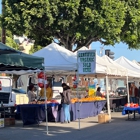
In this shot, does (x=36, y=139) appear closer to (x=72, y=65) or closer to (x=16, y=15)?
(x=72, y=65)

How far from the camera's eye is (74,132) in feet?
46.1

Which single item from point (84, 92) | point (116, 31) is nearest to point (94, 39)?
point (116, 31)

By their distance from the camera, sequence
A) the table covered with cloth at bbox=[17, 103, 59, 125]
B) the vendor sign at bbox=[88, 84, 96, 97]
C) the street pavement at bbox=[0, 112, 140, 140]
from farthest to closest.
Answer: the vendor sign at bbox=[88, 84, 96, 97]
the table covered with cloth at bbox=[17, 103, 59, 125]
the street pavement at bbox=[0, 112, 140, 140]

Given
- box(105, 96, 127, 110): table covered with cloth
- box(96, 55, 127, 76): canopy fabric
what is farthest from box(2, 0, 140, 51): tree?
box(96, 55, 127, 76): canopy fabric

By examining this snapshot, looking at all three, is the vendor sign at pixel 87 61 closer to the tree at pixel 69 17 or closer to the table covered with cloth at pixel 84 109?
the table covered with cloth at pixel 84 109

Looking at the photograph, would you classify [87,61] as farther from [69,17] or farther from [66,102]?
[69,17]

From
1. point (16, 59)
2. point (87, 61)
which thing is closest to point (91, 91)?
point (87, 61)

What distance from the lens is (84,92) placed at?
24.7 m

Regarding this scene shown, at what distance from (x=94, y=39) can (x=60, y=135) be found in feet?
52.3

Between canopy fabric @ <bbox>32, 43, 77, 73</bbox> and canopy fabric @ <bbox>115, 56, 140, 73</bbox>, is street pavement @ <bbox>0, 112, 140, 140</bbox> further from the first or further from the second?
canopy fabric @ <bbox>115, 56, 140, 73</bbox>

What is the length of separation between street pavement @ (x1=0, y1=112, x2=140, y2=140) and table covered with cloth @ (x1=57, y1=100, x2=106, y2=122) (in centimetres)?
63

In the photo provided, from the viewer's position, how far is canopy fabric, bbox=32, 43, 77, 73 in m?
18.1

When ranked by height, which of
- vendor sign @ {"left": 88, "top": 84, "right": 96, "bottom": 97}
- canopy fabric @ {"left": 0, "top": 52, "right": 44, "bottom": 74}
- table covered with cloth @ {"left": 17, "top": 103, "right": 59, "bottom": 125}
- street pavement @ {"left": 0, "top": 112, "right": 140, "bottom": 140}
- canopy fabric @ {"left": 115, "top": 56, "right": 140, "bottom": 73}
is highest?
canopy fabric @ {"left": 115, "top": 56, "right": 140, "bottom": 73}

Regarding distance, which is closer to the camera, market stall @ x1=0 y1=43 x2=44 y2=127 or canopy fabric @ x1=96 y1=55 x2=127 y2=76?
market stall @ x1=0 y1=43 x2=44 y2=127
